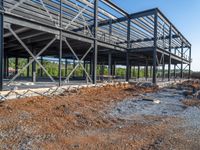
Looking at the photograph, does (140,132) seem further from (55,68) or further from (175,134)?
(55,68)

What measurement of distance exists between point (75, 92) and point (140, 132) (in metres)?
5.77

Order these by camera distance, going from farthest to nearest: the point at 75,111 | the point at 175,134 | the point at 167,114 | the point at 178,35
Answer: the point at 178,35 → the point at 167,114 → the point at 75,111 → the point at 175,134


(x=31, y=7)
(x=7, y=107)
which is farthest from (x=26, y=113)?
(x=31, y=7)

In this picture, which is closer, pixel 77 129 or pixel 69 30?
pixel 77 129

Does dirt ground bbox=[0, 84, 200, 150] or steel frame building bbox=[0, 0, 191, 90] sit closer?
dirt ground bbox=[0, 84, 200, 150]

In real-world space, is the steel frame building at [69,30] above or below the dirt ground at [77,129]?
above

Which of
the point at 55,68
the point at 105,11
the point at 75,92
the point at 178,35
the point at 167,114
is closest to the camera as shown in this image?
the point at 167,114

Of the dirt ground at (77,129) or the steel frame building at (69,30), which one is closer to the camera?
the dirt ground at (77,129)

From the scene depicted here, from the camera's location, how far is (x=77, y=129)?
493 centimetres

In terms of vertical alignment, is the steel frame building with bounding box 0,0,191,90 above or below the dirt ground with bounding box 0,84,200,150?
above

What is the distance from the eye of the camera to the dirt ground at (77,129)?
3980mm

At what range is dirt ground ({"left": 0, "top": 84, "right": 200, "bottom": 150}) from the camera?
3.98 metres

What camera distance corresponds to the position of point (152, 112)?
288 inches

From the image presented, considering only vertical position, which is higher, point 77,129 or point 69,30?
point 69,30
